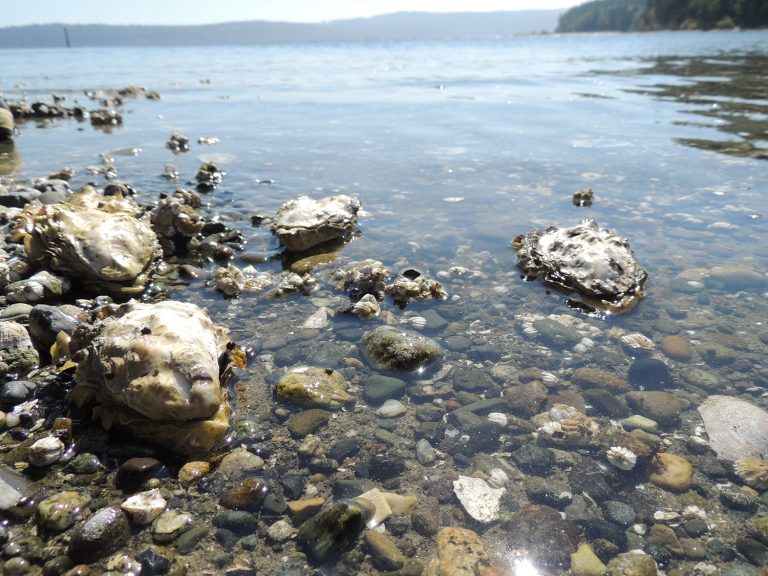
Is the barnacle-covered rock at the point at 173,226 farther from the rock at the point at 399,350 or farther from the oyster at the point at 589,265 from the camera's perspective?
the oyster at the point at 589,265

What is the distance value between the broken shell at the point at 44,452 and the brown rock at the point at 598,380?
15.1 feet

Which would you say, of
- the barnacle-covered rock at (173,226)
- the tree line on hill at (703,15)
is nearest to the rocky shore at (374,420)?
the barnacle-covered rock at (173,226)

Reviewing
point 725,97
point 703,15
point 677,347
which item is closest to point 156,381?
point 677,347

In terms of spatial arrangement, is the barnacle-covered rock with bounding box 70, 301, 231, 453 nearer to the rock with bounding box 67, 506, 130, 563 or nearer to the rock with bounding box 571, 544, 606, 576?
the rock with bounding box 67, 506, 130, 563

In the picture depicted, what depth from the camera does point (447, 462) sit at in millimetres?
4082

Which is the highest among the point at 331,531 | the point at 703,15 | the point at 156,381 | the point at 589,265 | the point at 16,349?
the point at 703,15

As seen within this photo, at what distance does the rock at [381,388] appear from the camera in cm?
479

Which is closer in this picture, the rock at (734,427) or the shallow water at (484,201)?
the rock at (734,427)

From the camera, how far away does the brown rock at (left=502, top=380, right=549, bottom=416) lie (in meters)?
4.64

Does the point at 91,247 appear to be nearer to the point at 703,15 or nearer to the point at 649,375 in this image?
the point at 649,375

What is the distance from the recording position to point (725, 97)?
21.5 meters

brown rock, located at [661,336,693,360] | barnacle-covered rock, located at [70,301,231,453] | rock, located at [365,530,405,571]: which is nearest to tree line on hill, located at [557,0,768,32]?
brown rock, located at [661,336,693,360]

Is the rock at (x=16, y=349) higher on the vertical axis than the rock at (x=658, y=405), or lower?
higher

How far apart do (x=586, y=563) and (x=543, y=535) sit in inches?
12.0
